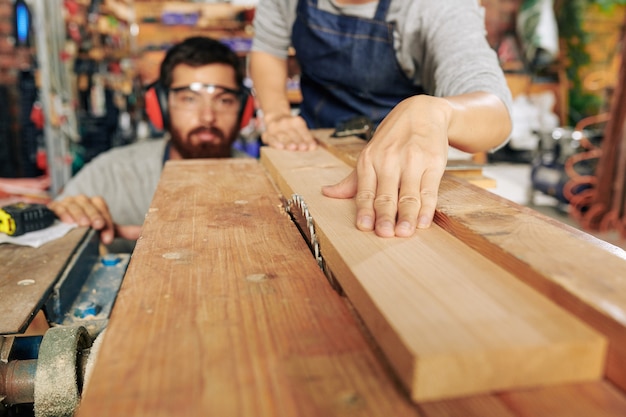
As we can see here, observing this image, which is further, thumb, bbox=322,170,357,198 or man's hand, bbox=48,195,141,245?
man's hand, bbox=48,195,141,245

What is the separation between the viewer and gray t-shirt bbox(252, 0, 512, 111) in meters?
1.23

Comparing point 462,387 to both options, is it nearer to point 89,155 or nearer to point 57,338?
point 57,338

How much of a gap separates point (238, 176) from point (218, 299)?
0.68 metres

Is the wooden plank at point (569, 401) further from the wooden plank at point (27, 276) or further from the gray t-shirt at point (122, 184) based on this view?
the gray t-shirt at point (122, 184)

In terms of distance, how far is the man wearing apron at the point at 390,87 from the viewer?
32.3 inches

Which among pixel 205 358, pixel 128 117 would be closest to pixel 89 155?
pixel 128 117

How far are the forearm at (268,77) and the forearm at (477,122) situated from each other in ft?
2.72

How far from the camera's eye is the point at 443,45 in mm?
1346

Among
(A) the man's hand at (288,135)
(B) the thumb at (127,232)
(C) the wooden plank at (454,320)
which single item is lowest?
(B) the thumb at (127,232)

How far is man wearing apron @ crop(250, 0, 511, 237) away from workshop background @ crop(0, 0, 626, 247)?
138 centimetres

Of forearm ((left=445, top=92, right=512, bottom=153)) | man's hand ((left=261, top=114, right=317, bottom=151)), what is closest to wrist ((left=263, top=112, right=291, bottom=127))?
man's hand ((left=261, top=114, right=317, bottom=151))

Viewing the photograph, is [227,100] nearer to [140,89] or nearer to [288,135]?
[288,135]

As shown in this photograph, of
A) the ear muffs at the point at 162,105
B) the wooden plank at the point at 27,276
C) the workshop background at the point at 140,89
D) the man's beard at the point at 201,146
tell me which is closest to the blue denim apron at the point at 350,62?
the ear muffs at the point at 162,105

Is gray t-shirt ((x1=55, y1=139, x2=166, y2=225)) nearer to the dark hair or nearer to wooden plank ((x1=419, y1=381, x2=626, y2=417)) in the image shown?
the dark hair
